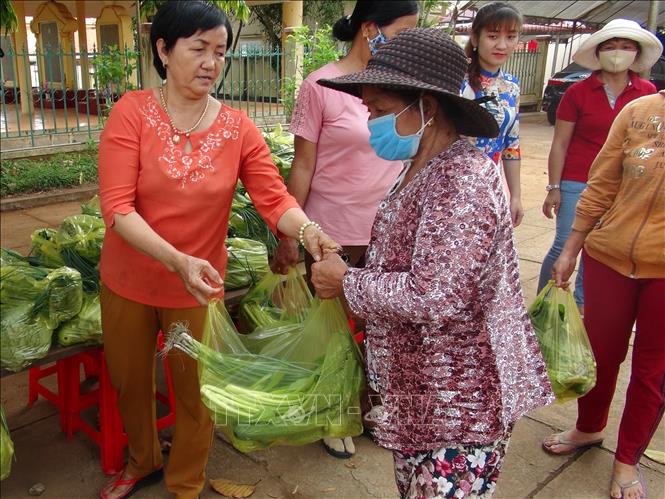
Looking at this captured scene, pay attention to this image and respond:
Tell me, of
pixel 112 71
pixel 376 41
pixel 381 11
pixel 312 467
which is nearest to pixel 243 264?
pixel 312 467

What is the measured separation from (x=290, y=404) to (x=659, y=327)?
1569 millimetres

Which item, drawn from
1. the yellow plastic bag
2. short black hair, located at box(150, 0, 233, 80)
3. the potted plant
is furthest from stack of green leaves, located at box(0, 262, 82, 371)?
the potted plant

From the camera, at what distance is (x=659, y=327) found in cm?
243

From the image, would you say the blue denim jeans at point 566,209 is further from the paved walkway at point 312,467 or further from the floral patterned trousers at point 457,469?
the floral patterned trousers at point 457,469

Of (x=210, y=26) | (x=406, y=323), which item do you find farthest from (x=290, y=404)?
(x=210, y=26)

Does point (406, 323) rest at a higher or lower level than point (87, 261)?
higher

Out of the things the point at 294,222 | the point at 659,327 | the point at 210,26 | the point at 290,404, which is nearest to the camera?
the point at 290,404

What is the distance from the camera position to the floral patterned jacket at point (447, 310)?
139cm

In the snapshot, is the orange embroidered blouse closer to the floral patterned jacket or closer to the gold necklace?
the gold necklace

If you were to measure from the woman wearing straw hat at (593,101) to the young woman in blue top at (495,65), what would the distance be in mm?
617

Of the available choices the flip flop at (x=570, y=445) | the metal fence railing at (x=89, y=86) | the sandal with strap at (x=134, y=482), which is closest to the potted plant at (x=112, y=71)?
the metal fence railing at (x=89, y=86)

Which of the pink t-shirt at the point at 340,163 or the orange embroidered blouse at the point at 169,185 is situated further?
the pink t-shirt at the point at 340,163

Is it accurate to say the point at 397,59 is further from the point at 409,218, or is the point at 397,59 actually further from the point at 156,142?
the point at 156,142

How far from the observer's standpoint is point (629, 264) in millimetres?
2393
